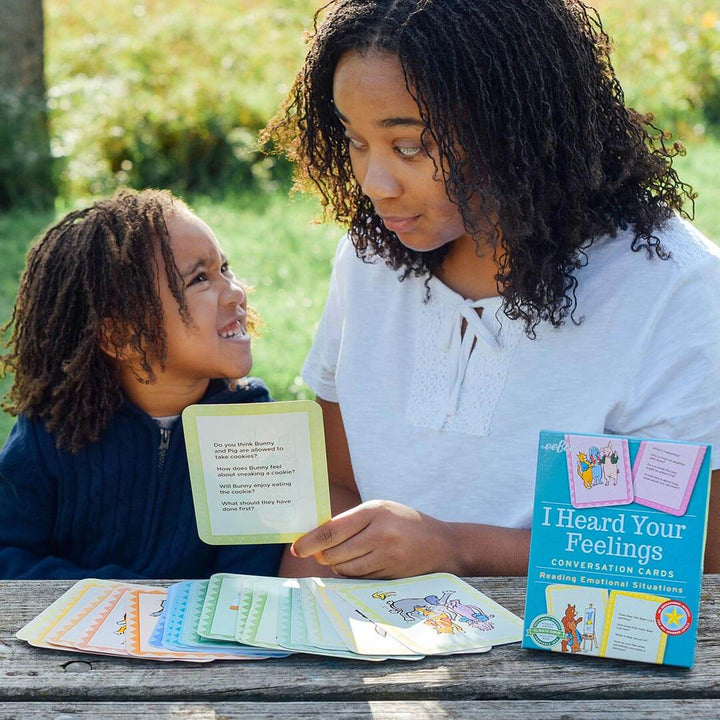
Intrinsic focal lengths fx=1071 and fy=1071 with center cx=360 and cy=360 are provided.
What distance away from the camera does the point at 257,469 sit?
1.59m

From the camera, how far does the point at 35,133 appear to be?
22.6 feet

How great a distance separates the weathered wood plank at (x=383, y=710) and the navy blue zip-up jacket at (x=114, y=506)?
0.80 m

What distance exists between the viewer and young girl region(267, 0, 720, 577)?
1.71 meters

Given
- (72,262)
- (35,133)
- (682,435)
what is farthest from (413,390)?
(35,133)

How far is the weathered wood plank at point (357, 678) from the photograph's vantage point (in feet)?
4.18

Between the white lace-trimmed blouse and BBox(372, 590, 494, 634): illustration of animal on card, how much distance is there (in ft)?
1.40

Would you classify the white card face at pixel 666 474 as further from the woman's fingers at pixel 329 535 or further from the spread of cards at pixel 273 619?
the woman's fingers at pixel 329 535

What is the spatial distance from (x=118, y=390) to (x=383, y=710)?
1.10m

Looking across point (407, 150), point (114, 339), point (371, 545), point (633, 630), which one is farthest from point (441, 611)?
point (114, 339)

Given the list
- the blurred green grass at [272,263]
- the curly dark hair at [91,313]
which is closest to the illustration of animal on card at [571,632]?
the curly dark hair at [91,313]

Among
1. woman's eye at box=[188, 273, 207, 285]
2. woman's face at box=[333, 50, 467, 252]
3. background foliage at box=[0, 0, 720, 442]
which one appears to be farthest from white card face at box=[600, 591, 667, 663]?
background foliage at box=[0, 0, 720, 442]

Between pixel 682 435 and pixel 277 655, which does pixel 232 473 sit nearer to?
pixel 277 655

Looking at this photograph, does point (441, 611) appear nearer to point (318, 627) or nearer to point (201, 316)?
point (318, 627)

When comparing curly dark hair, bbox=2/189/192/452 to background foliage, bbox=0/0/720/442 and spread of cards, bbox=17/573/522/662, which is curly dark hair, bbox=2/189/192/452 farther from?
background foliage, bbox=0/0/720/442
